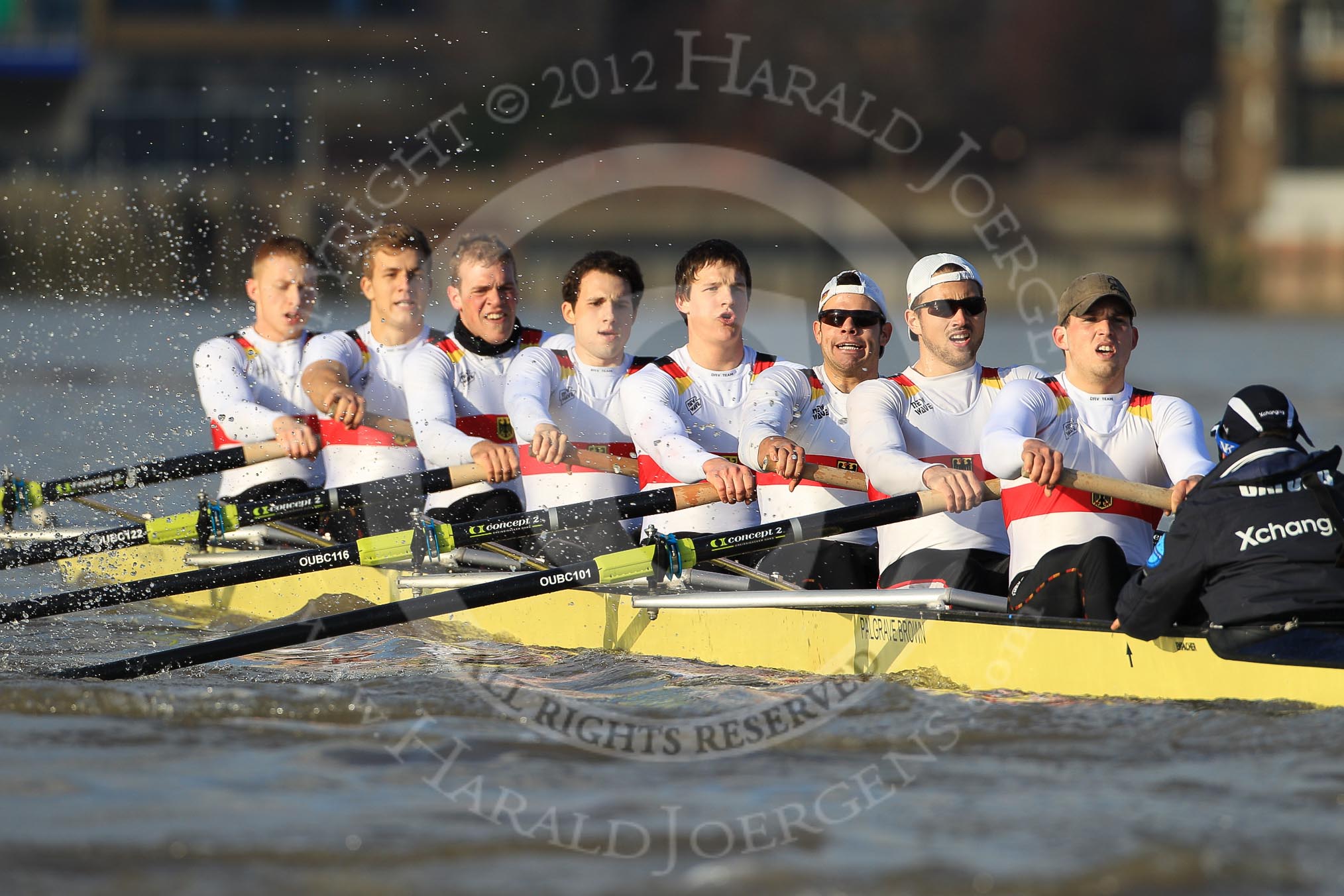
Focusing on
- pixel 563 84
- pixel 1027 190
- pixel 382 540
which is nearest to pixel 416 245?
pixel 382 540

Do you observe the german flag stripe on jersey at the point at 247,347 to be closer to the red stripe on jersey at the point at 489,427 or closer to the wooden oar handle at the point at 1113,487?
the red stripe on jersey at the point at 489,427

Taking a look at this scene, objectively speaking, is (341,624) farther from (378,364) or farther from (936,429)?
(378,364)

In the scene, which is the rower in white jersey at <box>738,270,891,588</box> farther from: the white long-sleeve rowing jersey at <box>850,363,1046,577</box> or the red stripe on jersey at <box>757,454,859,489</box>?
the white long-sleeve rowing jersey at <box>850,363,1046,577</box>

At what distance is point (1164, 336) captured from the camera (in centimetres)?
3197

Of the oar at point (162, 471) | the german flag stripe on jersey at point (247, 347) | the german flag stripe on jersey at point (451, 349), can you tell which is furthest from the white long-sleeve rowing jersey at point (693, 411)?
the german flag stripe on jersey at point (247, 347)

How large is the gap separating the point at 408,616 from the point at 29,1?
43760mm

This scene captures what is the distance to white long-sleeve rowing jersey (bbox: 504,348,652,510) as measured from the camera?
7.59m

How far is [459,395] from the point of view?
26.6ft

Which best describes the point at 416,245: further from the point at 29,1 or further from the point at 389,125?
the point at 29,1

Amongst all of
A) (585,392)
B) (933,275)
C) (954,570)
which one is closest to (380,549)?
(585,392)

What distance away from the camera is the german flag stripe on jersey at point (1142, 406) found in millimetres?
6137

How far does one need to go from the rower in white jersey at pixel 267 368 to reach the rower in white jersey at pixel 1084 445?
14.0 feet

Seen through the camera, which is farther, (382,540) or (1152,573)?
(382,540)

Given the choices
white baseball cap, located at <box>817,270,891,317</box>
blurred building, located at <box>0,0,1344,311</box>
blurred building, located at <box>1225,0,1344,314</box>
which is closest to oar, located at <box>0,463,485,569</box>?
white baseball cap, located at <box>817,270,891,317</box>
